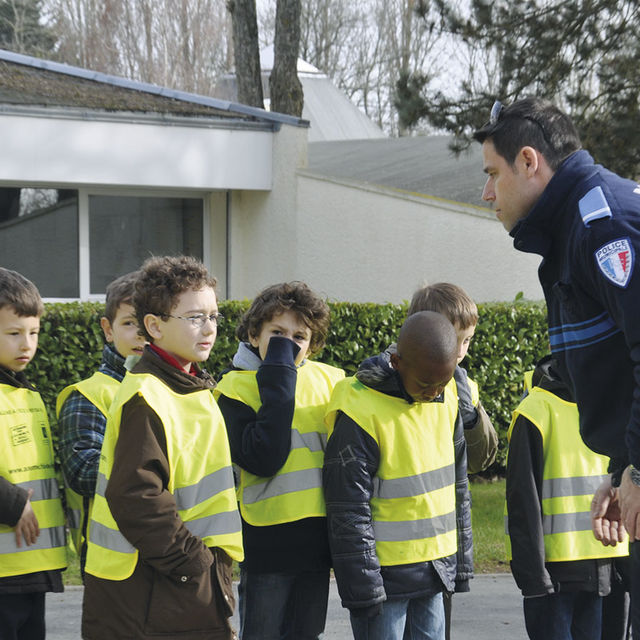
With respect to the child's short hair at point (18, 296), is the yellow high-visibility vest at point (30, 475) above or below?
below

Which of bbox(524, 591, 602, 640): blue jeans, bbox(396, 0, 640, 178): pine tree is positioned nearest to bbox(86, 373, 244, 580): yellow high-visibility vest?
bbox(524, 591, 602, 640): blue jeans

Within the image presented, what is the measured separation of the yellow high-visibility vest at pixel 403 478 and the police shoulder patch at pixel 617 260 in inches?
49.1

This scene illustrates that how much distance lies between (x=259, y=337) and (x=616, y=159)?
6456mm

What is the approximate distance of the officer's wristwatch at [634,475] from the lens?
262cm

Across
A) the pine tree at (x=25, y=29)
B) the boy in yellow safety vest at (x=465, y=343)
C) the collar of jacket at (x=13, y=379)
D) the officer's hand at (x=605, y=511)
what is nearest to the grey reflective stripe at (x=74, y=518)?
the collar of jacket at (x=13, y=379)

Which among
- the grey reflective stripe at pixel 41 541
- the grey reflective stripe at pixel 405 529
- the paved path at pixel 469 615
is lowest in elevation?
the paved path at pixel 469 615

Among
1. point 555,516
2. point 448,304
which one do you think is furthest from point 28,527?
point 555,516

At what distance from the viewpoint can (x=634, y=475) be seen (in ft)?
8.62

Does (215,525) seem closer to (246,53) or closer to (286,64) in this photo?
(286,64)

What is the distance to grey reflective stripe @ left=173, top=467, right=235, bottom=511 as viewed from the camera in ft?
10.4

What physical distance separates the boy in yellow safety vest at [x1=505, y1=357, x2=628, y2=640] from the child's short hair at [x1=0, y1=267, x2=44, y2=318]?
2.08 metres

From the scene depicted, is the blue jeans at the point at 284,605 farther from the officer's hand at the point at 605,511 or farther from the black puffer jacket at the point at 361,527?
the officer's hand at the point at 605,511

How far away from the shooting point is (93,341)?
23.6 ft

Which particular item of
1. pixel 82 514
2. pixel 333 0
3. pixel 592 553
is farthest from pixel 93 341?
pixel 333 0
